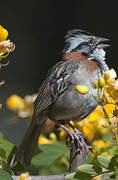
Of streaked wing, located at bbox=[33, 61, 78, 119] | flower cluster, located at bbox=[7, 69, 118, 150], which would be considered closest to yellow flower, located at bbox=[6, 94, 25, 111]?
flower cluster, located at bbox=[7, 69, 118, 150]

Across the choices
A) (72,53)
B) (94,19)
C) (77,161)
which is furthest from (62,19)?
(77,161)

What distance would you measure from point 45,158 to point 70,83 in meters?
0.60

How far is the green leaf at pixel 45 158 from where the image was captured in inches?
61.4

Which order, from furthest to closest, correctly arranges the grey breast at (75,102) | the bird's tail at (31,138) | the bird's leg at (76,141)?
the grey breast at (75,102) → the bird's tail at (31,138) → the bird's leg at (76,141)

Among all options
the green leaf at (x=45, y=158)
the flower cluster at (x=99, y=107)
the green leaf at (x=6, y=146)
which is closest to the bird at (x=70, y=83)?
the flower cluster at (x=99, y=107)

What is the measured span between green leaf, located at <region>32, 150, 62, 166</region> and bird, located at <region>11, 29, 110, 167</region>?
1.38ft

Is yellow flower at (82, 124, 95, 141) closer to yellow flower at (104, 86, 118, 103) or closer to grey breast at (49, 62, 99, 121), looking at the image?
grey breast at (49, 62, 99, 121)

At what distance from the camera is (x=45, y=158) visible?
1570 mm

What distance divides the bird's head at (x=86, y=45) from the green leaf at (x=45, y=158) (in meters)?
0.70

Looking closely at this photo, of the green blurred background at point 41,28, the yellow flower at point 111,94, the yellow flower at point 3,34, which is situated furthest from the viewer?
the green blurred background at point 41,28

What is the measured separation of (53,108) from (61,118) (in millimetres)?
63

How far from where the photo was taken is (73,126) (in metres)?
1.98

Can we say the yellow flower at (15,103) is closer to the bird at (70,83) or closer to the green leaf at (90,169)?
the bird at (70,83)

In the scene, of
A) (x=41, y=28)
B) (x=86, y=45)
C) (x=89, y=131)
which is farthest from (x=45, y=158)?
(x=41, y=28)
